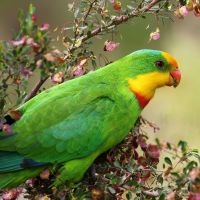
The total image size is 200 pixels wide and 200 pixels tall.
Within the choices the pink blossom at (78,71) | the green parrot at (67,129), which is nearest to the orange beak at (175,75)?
the green parrot at (67,129)

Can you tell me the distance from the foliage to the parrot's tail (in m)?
0.03

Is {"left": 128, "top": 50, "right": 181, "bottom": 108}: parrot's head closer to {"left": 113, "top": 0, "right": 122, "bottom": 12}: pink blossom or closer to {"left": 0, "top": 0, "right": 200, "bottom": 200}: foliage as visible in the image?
{"left": 0, "top": 0, "right": 200, "bottom": 200}: foliage

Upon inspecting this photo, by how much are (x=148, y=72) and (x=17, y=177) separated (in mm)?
746

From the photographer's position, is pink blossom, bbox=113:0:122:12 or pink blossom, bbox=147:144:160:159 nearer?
pink blossom, bbox=147:144:160:159

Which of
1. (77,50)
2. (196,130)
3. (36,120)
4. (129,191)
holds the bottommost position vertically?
(196,130)

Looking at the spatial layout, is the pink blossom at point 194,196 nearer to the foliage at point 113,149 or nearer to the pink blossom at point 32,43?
the foliage at point 113,149

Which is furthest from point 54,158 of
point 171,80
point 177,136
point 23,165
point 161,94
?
point 161,94

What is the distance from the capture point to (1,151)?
9.27ft

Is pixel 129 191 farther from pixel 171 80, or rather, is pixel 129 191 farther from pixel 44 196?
pixel 171 80

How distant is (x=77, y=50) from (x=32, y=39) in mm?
822

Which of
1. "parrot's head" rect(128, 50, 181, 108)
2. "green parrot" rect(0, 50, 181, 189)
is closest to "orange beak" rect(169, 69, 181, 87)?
"parrot's head" rect(128, 50, 181, 108)

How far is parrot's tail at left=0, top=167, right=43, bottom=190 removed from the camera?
279 centimetres

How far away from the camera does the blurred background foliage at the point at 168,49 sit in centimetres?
579

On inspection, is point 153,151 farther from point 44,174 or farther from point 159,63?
point 159,63
